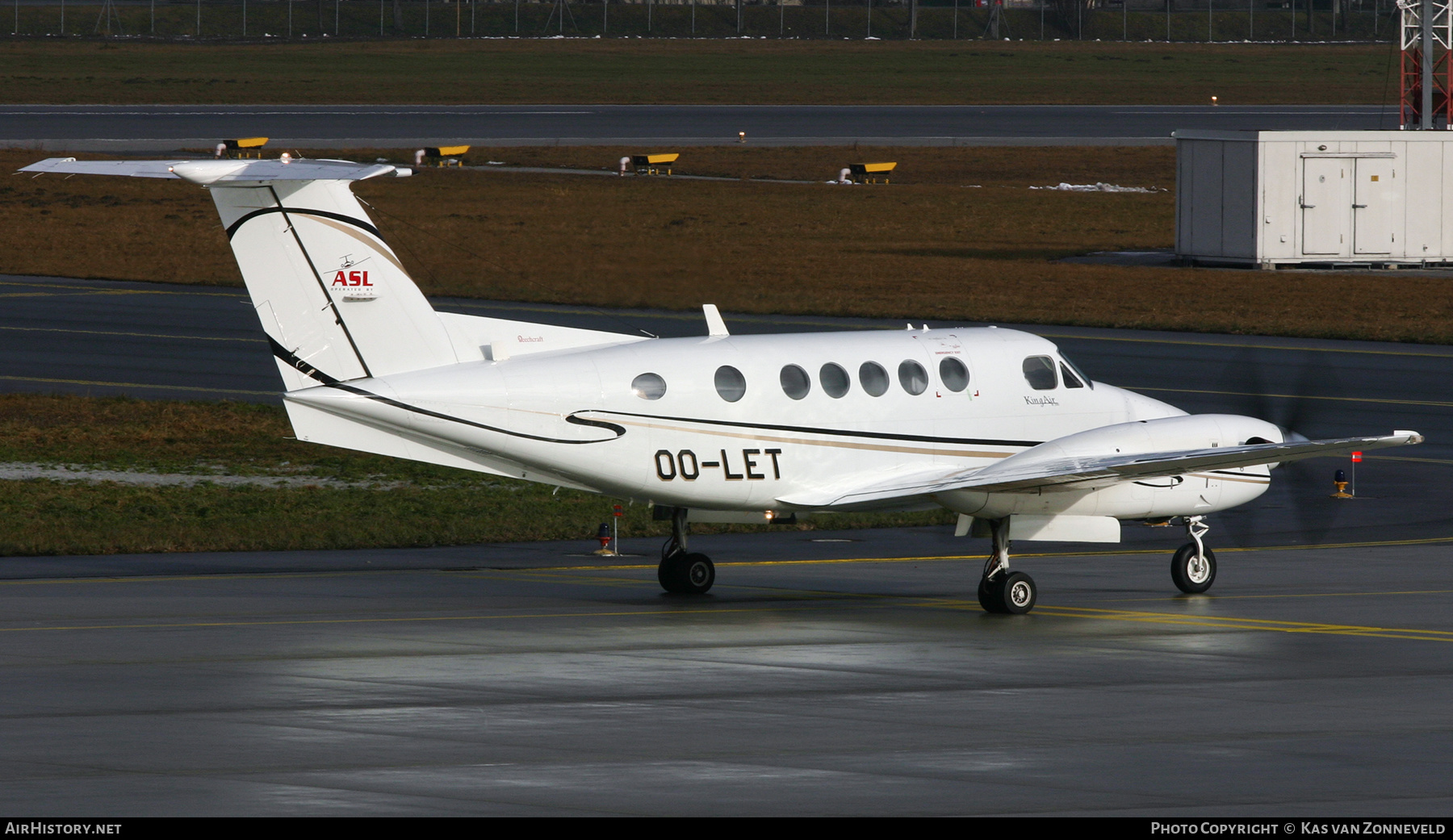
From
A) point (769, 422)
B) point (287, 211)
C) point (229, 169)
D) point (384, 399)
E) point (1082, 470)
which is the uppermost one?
point (229, 169)

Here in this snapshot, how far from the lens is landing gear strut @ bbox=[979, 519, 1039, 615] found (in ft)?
71.6

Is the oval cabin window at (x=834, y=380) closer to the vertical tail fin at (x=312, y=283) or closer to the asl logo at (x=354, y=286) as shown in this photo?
the vertical tail fin at (x=312, y=283)

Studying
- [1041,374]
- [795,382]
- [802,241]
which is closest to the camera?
[795,382]

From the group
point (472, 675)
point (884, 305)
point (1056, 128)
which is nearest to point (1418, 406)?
point (884, 305)

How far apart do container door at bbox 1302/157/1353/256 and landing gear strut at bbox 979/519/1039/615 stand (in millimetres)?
37849

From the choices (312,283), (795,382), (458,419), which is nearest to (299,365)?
(312,283)

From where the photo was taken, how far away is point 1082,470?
69.8ft

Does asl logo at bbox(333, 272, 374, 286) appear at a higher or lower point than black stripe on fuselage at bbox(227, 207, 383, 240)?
lower

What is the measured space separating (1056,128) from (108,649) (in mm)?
96585

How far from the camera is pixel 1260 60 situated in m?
159

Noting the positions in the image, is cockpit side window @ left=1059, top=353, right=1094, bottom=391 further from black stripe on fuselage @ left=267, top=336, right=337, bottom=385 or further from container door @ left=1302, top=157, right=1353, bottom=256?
container door @ left=1302, top=157, right=1353, bottom=256

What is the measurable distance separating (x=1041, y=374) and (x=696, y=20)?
6291 inches

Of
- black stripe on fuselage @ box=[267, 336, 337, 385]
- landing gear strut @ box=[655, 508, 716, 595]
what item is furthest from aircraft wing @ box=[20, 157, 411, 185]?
landing gear strut @ box=[655, 508, 716, 595]

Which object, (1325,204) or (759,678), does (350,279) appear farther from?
(1325,204)
